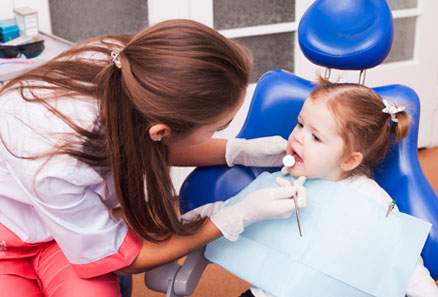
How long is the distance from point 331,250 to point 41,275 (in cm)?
61

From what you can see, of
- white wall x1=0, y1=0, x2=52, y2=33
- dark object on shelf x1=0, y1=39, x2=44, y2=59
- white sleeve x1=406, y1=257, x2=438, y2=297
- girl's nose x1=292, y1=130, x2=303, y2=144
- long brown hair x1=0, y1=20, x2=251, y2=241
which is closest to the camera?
long brown hair x1=0, y1=20, x2=251, y2=241

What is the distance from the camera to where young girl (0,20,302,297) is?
108 centimetres

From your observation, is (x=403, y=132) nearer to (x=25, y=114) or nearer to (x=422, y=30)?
(x=25, y=114)

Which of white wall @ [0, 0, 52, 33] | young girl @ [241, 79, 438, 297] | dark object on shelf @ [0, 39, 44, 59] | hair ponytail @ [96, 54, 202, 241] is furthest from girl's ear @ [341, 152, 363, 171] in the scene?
white wall @ [0, 0, 52, 33]

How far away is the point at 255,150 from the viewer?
141cm

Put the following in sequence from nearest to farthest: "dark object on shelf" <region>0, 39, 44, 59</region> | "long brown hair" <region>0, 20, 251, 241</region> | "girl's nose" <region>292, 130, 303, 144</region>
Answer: "long brown hair" <region>0, 20, 251, 241</region>, "girl's nose" <region>292, 130, 303, 144</region>, "dark object on shelf" <region>0, 39, 44, 59</region>

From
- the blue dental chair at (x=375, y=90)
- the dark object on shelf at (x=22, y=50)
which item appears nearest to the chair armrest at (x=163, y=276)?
the blue dental chair at (x=375, y=90)

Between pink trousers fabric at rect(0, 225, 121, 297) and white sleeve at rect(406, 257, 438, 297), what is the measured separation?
595mm

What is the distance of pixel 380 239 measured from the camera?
1.26 metres

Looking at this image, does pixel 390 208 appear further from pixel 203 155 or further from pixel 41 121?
pixel 41 121

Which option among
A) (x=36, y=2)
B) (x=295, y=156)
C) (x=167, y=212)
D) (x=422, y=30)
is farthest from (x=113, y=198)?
(x=422, y=30)

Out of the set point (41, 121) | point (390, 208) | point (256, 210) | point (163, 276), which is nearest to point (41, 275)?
point (163, 276)

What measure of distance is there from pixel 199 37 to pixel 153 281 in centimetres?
55

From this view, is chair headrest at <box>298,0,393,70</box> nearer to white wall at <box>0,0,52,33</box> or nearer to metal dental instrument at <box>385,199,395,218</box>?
metal dental instrument at <box>385,199,395,218</box>
